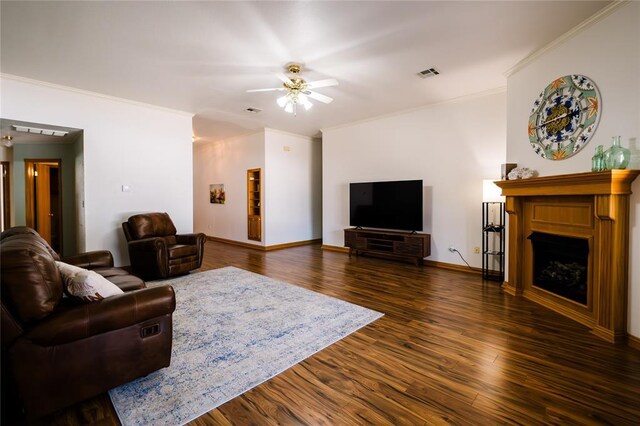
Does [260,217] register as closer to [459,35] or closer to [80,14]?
[80,14]

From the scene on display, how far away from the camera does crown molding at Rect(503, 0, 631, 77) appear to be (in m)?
2.48

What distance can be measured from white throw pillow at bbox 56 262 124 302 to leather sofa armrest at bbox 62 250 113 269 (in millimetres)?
1418

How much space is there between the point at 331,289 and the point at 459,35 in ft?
10.8

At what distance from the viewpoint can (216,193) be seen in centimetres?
844

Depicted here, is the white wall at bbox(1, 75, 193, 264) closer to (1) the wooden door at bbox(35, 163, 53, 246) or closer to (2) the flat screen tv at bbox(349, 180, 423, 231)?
(1) the wooden door at bbox(35, 163, 53, 246)

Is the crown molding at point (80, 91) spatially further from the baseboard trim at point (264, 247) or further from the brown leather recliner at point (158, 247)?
the baseboard trim at point (264, 247)

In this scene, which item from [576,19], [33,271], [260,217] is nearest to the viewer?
[33,271]

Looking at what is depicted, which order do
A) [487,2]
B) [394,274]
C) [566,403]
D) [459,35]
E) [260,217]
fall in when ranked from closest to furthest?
1. [566,403]
2. [487,2]
3. [459,35]
4. [394,274]
5. [260,217]

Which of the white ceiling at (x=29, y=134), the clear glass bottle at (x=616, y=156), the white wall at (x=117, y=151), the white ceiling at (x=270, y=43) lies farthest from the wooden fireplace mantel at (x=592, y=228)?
the white ceiling at (x=29, y=134)

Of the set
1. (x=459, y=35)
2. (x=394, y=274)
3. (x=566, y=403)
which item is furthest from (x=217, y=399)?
(x=459, y=35)

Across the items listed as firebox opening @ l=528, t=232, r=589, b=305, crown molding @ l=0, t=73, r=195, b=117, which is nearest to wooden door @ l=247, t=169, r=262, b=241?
crown molding @ l=0, t=73, r=195, b=117

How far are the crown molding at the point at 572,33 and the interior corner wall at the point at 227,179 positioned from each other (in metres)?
5.10

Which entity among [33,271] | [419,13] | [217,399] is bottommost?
[217,399]

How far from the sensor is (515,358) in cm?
219
